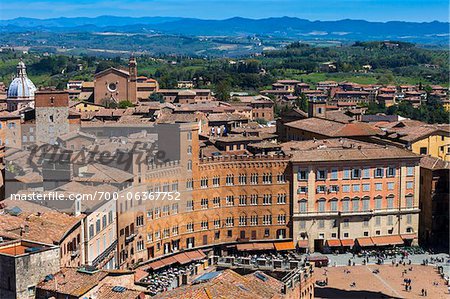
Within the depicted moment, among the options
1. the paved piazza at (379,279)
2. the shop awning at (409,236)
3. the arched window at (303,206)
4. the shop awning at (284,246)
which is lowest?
the paved piazza at (379,279)

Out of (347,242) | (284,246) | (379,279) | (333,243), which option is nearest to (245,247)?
(284,246)

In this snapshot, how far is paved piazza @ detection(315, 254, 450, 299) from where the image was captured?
43.0 metres

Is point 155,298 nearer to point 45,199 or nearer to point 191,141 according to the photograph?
point 45,199

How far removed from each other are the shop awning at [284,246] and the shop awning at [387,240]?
5496 mm

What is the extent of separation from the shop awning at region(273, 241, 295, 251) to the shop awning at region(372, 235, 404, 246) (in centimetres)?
550

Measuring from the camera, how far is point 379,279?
45.8m

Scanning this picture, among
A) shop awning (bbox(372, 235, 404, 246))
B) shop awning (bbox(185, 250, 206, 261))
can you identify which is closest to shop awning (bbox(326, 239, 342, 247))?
shop awning (bbox(372, 235, 404, 246))

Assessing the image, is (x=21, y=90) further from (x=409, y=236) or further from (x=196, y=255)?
(x=409, y=236)

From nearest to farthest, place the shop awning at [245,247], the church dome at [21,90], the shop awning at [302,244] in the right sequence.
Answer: the shop awning at [245,247] < the shop awning at [302,244] < the church dome at [21,90]

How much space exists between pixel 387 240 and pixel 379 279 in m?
6.89

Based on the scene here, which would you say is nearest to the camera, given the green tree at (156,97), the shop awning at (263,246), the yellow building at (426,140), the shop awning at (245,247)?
the shop awning at (245,247)

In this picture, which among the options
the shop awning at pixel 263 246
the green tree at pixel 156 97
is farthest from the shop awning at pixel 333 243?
the green tree at pixel 156 97

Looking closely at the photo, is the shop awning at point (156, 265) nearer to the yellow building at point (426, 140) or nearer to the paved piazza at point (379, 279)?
the paved piazza at point (379, 279)

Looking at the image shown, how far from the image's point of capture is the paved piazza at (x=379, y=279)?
141 ft
